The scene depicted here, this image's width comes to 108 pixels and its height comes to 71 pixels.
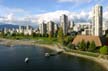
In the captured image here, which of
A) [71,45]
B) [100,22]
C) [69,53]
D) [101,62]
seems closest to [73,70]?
[101,62]

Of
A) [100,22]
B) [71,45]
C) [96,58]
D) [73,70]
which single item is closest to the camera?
[73,70]

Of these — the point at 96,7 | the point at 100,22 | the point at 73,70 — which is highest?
the point at 96,7

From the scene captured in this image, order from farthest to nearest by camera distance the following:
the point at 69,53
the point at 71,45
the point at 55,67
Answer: the point at 71,45 < the point at 69,53 < the point at 55,67

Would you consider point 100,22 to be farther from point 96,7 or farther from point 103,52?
point 103,52

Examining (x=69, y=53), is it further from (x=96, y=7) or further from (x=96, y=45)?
(x=96, y=7)

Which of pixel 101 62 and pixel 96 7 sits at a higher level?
pixel 96 7

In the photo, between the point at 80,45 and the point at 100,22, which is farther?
the point at 100,22

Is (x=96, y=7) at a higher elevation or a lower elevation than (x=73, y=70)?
higher

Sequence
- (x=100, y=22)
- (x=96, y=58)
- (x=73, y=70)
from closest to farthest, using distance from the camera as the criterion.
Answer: (x=73, y=70)
(x=96, y=58)
(x=100, y=22)

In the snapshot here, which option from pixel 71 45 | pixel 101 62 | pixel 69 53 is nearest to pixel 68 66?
pixel 101 62
